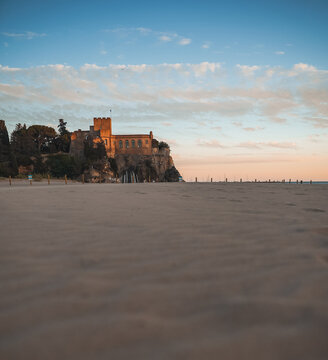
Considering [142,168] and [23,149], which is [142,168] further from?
[23,149]

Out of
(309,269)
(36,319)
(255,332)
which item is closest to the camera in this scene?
(255,332)

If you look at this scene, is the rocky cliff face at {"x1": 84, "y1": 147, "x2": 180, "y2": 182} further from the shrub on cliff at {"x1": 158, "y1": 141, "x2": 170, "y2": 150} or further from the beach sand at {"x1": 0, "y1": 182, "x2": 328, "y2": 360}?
the beach sand at {"x1": 0, "y1": 182, "x2": 328, "y2": 360}

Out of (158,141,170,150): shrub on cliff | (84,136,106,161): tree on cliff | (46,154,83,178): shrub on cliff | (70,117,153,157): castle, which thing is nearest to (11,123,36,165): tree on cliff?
(46,154,83,178): shrub on cliff

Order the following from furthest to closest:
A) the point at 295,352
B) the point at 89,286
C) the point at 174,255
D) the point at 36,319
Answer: the point at 174,255
the point at 89,286
the point at 36,319
the point at 295,352

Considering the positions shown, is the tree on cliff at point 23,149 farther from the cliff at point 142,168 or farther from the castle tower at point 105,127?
the castle tower at point 105,127

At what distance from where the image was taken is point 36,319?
62.0 inches

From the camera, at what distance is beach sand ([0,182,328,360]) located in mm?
1345

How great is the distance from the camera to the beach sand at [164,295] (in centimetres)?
134

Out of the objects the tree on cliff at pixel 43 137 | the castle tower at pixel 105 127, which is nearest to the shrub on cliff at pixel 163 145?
the castle tower at pixel 105 127

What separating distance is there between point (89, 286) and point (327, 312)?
1691mm

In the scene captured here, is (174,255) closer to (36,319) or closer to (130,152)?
(36,319)

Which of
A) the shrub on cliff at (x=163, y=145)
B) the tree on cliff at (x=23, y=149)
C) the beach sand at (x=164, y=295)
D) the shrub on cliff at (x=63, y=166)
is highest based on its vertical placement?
the shrub on cliff at (x=163, y=145)

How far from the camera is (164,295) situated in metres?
1.88

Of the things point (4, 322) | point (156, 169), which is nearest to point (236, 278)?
point (4, 322)
